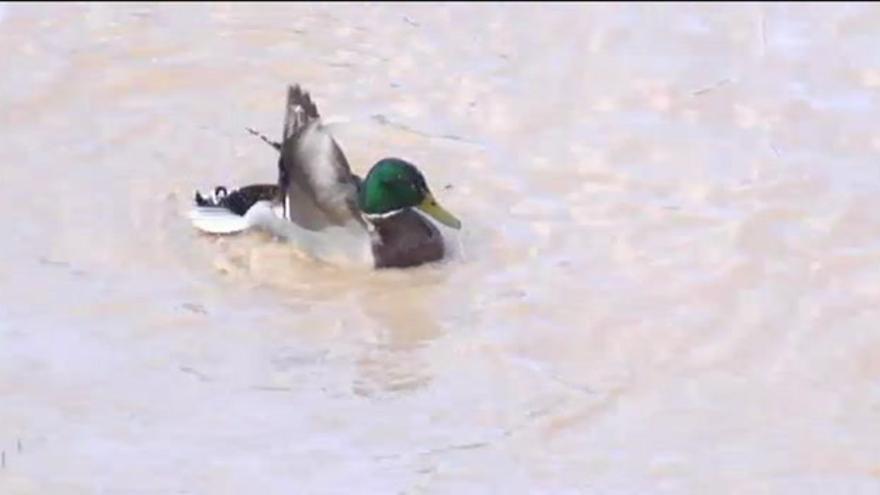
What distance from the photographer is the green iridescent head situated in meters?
8.42

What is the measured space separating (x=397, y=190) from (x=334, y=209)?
229 mm

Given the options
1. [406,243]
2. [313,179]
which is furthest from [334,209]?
[406,243]

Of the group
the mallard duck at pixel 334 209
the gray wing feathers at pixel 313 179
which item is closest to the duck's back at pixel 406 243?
the mallard duck at pixel 334 209

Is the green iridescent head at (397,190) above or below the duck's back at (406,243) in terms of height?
above

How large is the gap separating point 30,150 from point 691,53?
2.76m

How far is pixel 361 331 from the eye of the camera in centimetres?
761

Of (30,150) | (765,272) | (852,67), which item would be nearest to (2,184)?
(30,150)

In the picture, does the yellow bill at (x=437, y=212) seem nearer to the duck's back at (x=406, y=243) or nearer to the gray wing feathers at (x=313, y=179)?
the duck's back at (x=406, y=243)

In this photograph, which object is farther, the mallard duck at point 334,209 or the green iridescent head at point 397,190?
the green iridescent head at point 397,190

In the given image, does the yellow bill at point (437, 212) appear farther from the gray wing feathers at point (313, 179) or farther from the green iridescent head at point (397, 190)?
the gray wing feathers at point (313, 179)

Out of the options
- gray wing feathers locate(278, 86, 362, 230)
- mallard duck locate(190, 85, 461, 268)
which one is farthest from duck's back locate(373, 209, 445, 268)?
gray wing feathers locate(278, 86, 362, 230)

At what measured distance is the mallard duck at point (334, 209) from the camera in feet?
27.3

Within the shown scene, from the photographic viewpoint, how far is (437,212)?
8.36 metres

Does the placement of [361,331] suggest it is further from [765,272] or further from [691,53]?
[691,53]
